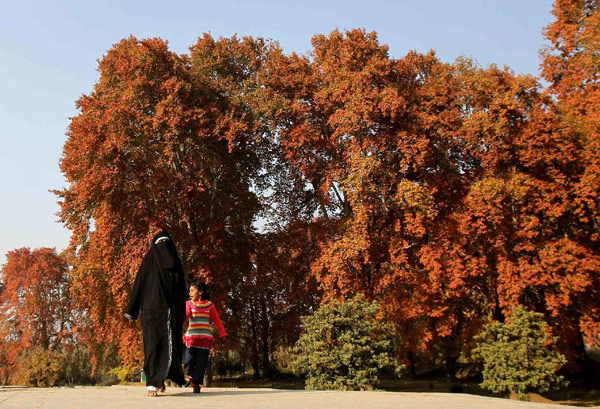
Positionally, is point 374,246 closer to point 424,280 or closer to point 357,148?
point 424,280

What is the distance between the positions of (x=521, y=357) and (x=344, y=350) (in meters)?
8.73

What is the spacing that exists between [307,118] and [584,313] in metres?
15.3

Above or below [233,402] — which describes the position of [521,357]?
above

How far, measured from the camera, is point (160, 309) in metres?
9.46

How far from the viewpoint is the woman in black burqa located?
370 inches

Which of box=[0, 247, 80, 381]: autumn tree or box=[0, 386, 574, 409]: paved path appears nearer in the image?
box=[0, 386, 574, 409]: paved path

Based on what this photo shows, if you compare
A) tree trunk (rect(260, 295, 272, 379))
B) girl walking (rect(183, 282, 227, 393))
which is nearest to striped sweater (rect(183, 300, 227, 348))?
girl walking (rect(183, 282, 227, 393))

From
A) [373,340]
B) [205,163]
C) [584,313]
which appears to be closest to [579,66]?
[584,313]

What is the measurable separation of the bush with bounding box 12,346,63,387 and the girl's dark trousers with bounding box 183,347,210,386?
3219 centimetres

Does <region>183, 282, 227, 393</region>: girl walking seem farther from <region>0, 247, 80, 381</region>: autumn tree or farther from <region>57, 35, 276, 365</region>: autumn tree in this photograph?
<region>0, 247, 80, 381</region>: autumn tree

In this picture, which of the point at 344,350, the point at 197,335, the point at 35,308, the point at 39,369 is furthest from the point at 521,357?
the point at 35,308

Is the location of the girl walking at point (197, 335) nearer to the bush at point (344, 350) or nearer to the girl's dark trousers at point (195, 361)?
the girl's dark trousers at point (195, 361)

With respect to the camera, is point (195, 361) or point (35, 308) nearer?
point (195, 361)

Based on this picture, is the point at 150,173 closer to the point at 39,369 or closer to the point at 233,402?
the point at 233,402
